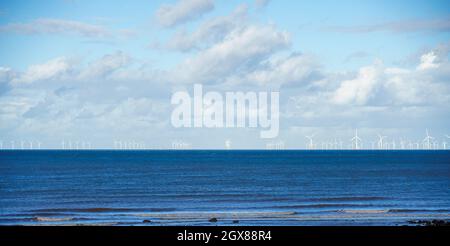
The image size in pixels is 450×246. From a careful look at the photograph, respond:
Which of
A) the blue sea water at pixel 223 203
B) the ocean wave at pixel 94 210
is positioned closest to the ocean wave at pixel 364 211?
the blue sea water at pixel 223 203

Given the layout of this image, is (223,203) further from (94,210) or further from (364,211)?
(364,211)

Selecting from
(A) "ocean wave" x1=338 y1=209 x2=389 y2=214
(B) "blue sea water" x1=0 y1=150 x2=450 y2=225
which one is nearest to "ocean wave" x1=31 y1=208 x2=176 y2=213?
(B) "blue sea water" x1=0 y1=150 x2=450 y2=225

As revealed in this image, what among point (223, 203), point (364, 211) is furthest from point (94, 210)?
point (364, 211)

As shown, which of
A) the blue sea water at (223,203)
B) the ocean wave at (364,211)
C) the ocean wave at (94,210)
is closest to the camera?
the blue sea water at (223,203)

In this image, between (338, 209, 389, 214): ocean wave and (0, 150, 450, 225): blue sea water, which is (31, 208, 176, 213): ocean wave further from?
(338, 209, 389, 214): ocean wave

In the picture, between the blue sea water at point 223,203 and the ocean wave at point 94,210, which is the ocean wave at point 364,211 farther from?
the ocean wave at point 94,210

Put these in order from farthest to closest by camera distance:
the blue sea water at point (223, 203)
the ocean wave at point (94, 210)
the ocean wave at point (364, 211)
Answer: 1. the ocean wave at point (94, 210)
2. the ocean wave at point (364, 211)
3. the blue sea water at point (223, 203)

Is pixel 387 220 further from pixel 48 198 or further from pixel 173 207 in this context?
pixel 48 198

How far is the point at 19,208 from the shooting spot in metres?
53.3

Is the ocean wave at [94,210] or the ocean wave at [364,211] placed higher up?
the ocean wave at [364,211]

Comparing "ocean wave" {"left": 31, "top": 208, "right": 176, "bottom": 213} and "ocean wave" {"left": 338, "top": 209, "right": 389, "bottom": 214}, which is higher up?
"ocean wave" {"left": 338, "top": 209, "right": 389, "bottom": 214}
